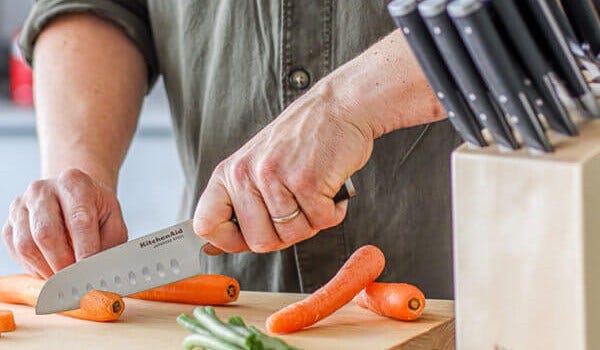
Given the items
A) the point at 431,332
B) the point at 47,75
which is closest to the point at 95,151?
the point at 47,75

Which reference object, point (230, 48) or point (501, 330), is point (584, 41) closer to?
point (501, 330)

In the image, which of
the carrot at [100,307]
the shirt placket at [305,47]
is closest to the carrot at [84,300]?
the carrot at [100,307]

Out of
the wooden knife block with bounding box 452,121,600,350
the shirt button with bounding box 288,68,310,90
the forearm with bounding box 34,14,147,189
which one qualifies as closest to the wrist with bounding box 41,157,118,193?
the forearm with bounding box 34,14,147,189

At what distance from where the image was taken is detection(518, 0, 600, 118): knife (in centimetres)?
84

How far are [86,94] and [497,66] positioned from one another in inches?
36.9

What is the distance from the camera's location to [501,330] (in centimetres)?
93

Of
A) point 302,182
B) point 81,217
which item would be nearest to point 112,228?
point 81,217

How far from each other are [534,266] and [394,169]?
630mm

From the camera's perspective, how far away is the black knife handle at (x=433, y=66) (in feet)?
2.81

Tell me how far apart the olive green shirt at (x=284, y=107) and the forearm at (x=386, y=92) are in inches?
10.8

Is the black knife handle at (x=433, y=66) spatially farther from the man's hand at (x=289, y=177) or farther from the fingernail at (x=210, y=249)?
the fingernail at (x=210, y=249)

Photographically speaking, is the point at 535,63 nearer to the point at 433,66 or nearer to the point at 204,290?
the point at 433,66

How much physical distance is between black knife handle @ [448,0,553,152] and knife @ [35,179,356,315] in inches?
21.7

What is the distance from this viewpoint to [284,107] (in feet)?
4.99
